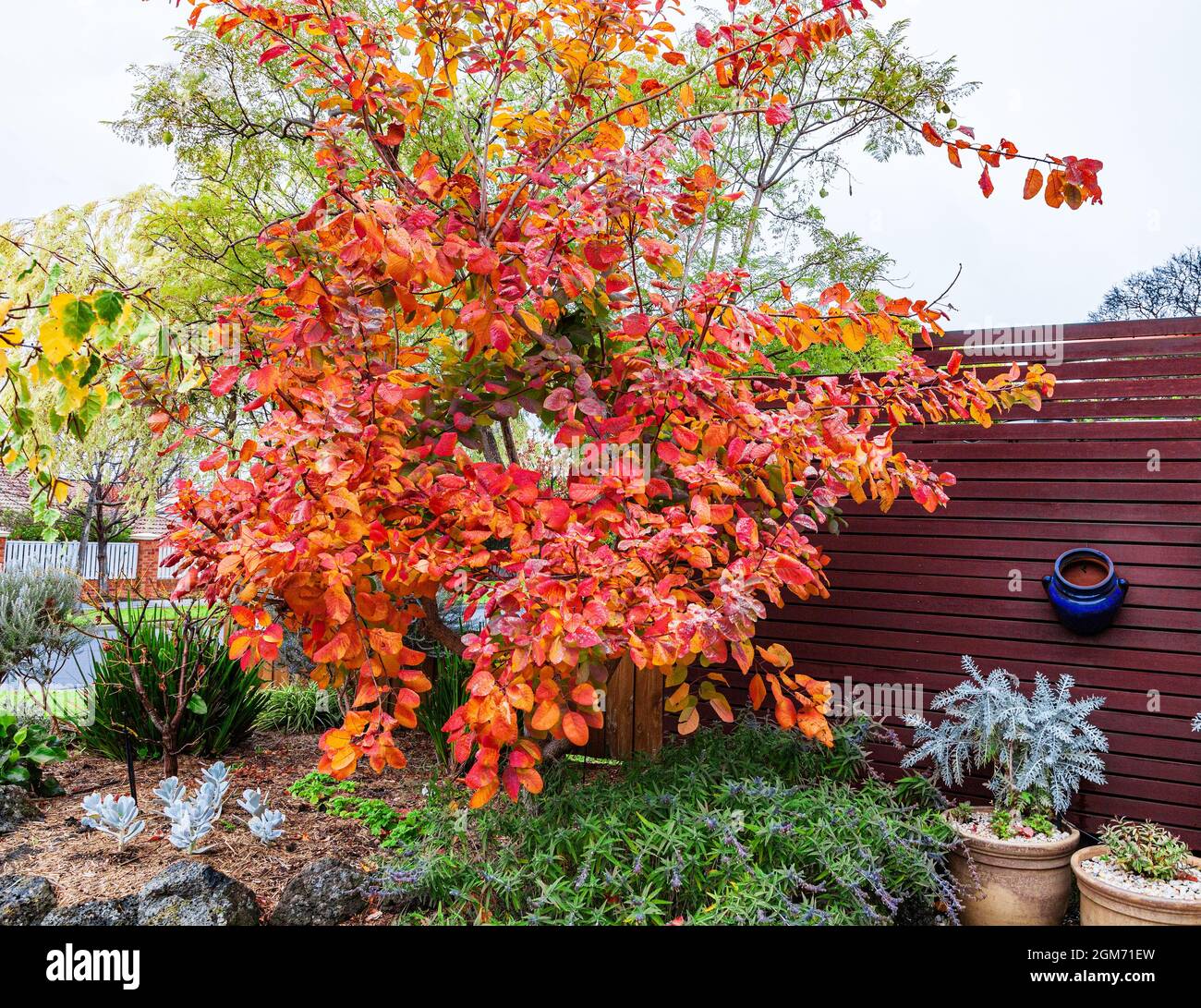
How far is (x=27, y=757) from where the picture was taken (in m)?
3.13

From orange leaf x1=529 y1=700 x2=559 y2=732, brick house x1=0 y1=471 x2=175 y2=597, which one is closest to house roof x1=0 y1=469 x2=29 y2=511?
brick house x1=0 y1=471 x2=175 y2=597

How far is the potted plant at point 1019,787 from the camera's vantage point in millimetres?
2893

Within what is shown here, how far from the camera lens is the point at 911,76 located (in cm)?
563

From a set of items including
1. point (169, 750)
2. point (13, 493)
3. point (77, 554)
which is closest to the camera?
point (169, 750)

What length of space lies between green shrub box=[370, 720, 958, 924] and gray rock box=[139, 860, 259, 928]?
1.48 feet

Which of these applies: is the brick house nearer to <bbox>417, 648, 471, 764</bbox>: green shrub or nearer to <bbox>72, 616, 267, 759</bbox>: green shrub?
<bbox>72, 616, 267, 759</bbox>: green shrub

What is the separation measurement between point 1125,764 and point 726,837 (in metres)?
1.80

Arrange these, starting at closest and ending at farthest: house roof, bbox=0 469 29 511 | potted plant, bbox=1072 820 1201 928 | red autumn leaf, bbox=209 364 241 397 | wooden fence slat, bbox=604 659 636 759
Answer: red autumn leaf, bbox=209 364 241 397, potted plant, bbox=1072 820 1201 928, wooden fence slat, bbox=604 659 636 759, house roof, bbox=0 469 29 511

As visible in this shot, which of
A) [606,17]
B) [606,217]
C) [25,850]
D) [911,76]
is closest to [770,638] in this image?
[606,217]

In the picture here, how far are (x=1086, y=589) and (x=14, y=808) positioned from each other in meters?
4.00

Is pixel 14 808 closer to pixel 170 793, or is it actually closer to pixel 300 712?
pixel 170 793

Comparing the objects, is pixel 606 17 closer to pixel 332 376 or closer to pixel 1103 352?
pixel 332 376

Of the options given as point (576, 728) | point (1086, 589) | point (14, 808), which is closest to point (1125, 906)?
point (1086, 589)

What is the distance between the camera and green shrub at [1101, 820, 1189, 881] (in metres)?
2.69
